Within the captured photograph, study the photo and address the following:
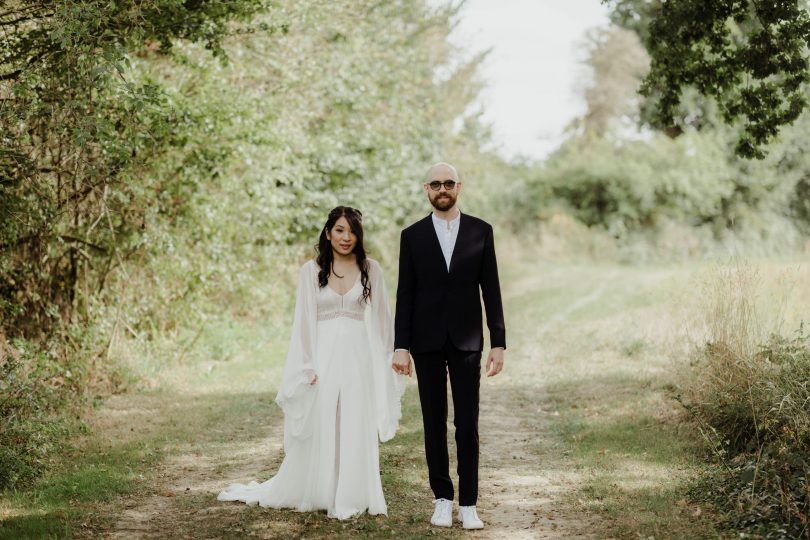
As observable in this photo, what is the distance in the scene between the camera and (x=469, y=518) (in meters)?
5.77

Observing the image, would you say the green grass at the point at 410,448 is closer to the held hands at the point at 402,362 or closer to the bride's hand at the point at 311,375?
the bride's hand at the point at 311,375

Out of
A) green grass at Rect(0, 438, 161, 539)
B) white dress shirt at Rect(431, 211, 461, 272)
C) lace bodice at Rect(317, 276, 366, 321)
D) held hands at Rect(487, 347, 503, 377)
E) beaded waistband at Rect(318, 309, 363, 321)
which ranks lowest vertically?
green grass at Rect(0, 438, 161, 539)

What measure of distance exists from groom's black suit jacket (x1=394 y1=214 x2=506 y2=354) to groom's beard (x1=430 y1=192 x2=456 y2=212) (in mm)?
137

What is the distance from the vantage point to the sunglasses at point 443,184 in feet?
18.4

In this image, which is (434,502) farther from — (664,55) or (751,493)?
(664,55)

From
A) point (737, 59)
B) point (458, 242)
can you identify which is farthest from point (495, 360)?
point (737, 59)

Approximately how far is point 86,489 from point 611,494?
408 cm

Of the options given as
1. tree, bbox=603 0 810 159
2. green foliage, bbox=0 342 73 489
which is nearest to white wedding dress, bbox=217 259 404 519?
green foliage, bbox=0 342 73 489

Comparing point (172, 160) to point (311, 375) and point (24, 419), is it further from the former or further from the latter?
point (311, 375)

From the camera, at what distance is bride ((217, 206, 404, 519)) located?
617 cm

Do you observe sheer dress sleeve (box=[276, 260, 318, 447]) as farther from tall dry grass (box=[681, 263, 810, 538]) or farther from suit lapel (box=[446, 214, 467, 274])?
tall dry grass (box=[681, 263, 810, 538])

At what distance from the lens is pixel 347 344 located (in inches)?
246

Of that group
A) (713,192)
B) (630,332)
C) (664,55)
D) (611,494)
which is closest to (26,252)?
(611,494)

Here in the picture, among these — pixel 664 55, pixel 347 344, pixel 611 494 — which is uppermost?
pixel 664 55
